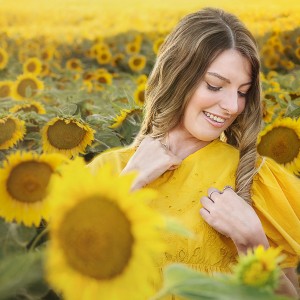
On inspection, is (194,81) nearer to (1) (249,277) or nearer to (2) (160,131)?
(2) (160,131)

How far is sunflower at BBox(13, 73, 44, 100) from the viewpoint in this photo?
2982 mm

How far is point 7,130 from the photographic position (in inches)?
65.0

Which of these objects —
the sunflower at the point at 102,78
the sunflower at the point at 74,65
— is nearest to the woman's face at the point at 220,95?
the sunflower at the point at 102,78

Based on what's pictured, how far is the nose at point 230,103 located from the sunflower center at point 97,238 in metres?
0.73

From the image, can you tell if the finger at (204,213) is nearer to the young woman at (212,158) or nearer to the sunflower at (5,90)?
the young woman at (212,158)

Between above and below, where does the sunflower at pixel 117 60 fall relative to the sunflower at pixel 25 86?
below

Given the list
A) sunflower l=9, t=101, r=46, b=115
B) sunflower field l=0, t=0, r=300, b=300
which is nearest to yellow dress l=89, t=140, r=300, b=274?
sunflower field l=0, t=0, r=300, b=300

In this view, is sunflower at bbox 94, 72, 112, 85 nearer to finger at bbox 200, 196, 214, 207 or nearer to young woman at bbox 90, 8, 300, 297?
young woman at bbox 90, 8, 300, 297

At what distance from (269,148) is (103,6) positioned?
3.63 meters

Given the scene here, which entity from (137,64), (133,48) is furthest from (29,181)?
(133,48)

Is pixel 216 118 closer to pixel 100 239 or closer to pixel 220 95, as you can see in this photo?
pixel 220 95

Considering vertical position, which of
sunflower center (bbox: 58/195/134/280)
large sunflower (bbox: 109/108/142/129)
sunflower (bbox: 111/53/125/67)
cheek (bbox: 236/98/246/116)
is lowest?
sunflower (bbox: 111/53/125/67)

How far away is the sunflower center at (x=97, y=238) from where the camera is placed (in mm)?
594

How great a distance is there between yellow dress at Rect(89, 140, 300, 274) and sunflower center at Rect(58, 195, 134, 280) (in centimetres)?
67
